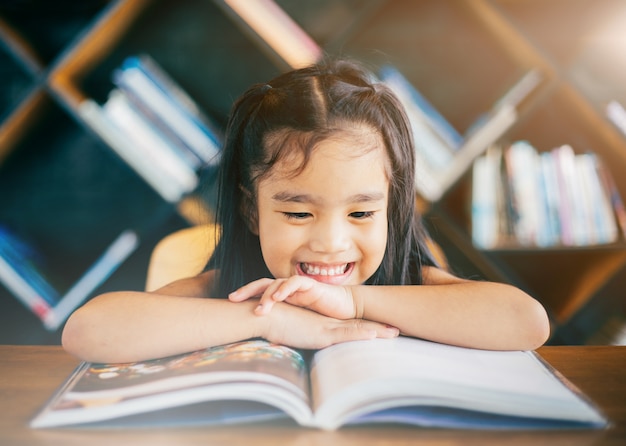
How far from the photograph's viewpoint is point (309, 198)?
922mm

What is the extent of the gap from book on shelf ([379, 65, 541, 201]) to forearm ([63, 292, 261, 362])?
1.04 metres

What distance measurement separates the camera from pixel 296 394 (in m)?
0.59

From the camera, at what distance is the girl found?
2.55ft

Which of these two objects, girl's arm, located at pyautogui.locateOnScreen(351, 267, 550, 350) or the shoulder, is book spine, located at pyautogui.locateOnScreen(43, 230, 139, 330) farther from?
girl's arm, located at pyautogui.locateOnScreen(351, 267, 550, 350)

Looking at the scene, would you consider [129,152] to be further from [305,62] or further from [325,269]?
[325,269]

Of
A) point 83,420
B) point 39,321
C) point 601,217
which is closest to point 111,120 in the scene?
point 39,321

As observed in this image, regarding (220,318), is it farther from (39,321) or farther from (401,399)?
(39,321)

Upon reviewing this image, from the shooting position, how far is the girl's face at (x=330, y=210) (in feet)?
3.02

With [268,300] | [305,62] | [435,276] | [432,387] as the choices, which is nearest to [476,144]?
[305,62]

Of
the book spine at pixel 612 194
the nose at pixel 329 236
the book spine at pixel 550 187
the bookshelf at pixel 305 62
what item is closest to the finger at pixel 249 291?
the nose at pixel 329 236

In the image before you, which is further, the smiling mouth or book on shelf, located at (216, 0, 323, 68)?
book on shelf, located at (216, 0, 323, 68)

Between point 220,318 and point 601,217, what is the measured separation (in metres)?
1.36

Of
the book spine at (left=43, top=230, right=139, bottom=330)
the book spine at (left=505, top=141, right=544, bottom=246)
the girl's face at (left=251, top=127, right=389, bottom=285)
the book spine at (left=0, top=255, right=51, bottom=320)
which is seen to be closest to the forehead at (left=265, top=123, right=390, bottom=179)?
the girl's face at (left=251, top=127, right=389, bottom=285)

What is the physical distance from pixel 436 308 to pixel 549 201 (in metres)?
1.04
